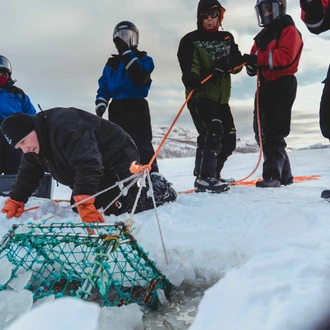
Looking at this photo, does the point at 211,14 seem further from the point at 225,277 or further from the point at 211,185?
the point at 225,277

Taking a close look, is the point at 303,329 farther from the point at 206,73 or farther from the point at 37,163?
the point at 206,73

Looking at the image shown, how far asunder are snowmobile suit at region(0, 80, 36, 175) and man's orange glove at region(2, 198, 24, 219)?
147 cm

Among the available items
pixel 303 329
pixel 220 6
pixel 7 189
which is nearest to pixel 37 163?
pixel 7 189

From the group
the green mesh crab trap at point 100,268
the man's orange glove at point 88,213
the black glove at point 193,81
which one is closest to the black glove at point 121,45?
the black glove at point 193,81

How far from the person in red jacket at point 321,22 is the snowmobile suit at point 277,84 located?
0.91m

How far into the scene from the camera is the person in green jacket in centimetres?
338

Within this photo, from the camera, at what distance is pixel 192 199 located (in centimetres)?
300

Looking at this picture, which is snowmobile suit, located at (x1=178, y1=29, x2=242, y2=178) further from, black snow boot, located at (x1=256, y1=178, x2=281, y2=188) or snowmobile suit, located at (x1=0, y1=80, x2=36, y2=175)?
snowmobile suit, located at (x1=0, y1=80, x2=36, y2=175)

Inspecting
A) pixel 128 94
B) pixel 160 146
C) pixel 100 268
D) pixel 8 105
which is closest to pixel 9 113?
pixel 8 105

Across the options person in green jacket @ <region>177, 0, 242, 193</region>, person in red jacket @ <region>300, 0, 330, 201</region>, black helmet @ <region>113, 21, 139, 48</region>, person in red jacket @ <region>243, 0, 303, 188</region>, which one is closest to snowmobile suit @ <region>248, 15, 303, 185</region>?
person in red jacket @ <region>243, 0, 303, 188</region>

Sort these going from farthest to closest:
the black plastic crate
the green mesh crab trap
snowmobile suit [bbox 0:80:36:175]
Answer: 1. snowmobile suit [bbox 0:80:36:175]
2. the black plastic crate
3. the green mesh crab trap

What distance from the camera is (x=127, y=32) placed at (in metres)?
3.70

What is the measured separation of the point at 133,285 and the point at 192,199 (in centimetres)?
157

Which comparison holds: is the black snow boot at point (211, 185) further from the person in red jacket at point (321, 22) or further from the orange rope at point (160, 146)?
the person in red jacket at point (321, 22)
